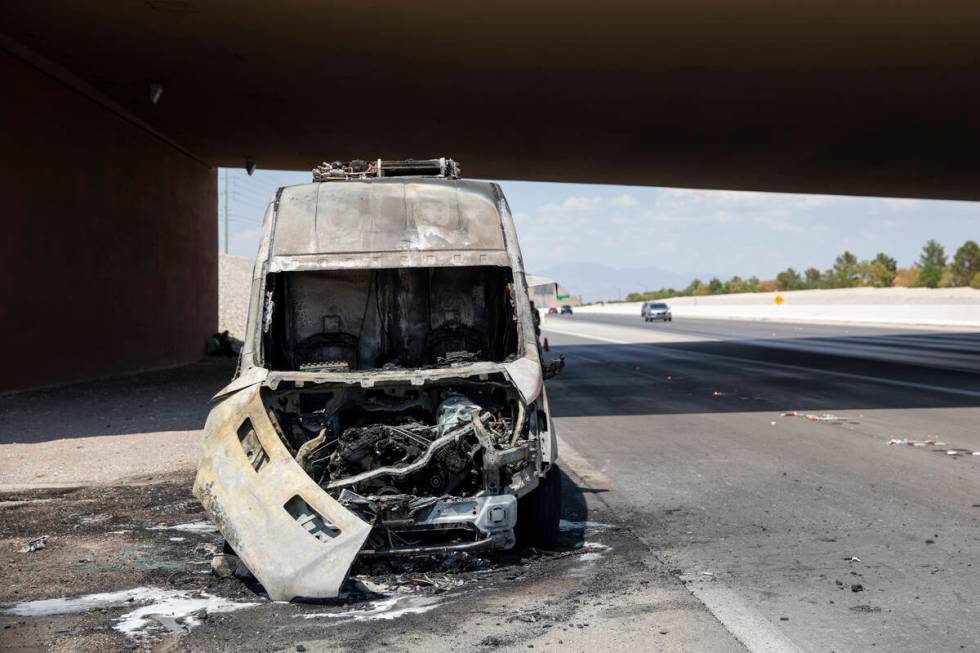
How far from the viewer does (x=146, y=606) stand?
17.8 ft

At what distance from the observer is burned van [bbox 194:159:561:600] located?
5758mm

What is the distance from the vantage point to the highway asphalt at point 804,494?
5098 millimetres

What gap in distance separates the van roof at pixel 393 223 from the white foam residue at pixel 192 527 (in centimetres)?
233

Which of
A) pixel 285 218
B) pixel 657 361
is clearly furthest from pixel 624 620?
pixel 657 361

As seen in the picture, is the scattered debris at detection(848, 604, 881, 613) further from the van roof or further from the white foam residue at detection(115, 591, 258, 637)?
the van roof

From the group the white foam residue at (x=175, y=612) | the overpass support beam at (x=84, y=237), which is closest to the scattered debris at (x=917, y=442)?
the white foam residue at (x=175, y=612)

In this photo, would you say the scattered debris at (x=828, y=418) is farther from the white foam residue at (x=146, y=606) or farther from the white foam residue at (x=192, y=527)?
the white foam residue at (x=146, y=606)

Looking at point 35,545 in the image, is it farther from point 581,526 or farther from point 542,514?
point 581,526

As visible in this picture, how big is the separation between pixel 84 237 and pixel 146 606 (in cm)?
1536

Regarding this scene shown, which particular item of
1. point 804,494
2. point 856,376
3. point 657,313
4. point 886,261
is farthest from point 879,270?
point 804,494

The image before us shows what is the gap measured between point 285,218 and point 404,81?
35.5 ft

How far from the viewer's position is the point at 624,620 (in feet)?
16.4

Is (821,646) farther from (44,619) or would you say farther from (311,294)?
(311,294)

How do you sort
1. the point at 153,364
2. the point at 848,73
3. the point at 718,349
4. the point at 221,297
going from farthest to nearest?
1. the point at 221,297
2. the point at 718,349
3. the point at 153,364
4. the point at 848,73
